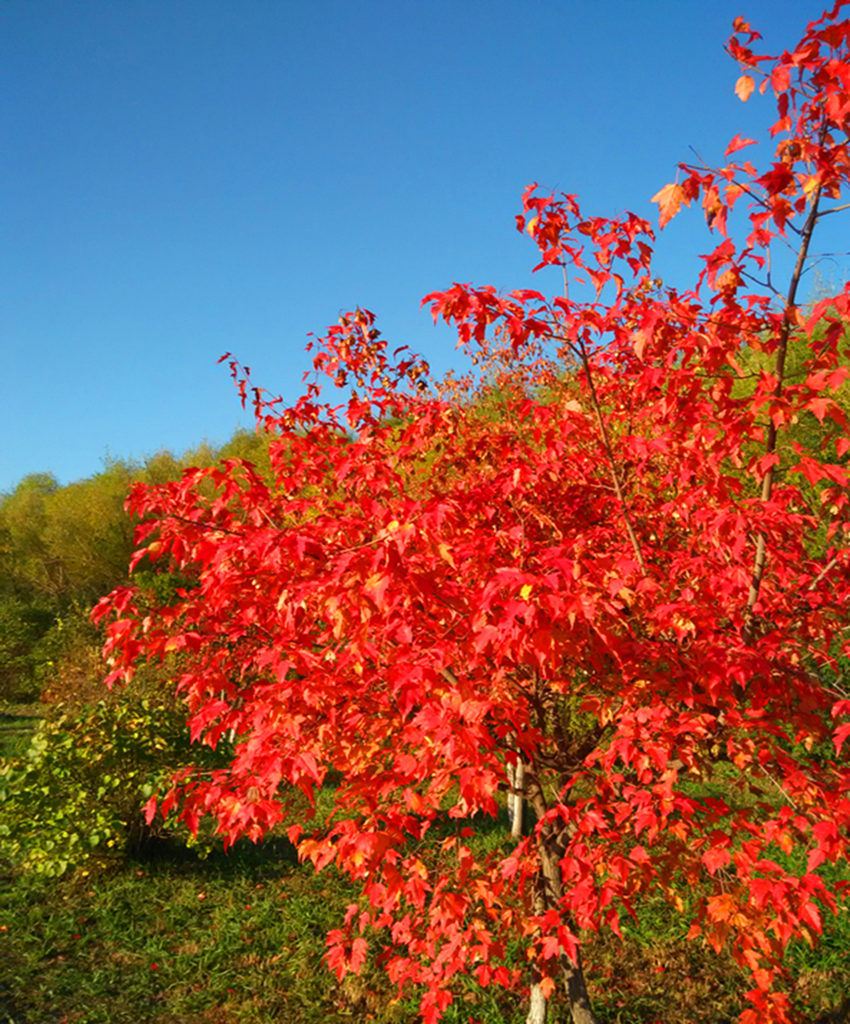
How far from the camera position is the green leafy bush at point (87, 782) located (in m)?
5.57

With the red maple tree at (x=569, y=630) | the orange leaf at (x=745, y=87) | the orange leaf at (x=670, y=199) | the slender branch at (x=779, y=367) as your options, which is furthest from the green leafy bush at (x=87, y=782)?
the orange leaf at (x=745, y=87)

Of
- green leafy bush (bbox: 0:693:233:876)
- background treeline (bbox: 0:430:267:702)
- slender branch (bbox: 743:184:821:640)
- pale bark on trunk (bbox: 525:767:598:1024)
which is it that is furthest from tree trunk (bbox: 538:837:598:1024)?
background treeline (bbox: 0:430:267:702)

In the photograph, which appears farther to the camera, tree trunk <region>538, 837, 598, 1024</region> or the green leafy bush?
the green leafy bush

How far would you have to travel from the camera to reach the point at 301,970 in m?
4.49

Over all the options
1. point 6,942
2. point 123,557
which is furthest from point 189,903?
point 123,557

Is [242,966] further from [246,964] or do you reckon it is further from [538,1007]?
[538,1007]

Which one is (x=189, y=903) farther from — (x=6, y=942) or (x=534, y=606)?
(x=534, y=606)

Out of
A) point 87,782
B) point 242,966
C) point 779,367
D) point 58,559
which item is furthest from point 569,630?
point 58,559

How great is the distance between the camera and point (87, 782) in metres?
5.98

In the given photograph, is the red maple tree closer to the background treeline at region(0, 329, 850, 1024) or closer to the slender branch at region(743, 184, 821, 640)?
the slender branch at region(743, 184, 821, 640)

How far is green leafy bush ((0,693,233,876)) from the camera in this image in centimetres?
557

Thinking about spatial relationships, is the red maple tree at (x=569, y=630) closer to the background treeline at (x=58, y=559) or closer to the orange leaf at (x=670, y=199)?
the orange leaf at (x=670, y=199)

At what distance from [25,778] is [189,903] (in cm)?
181

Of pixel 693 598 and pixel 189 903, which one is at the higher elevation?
pixel 693 598
